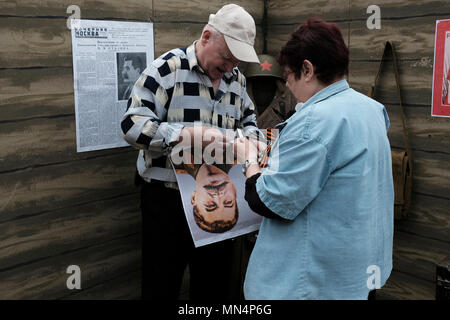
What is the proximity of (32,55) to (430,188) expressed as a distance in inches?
89.1

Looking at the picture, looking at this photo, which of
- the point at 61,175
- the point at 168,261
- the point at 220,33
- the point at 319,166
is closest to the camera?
the point at 319,166

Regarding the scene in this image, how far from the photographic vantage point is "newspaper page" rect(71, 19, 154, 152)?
231cm

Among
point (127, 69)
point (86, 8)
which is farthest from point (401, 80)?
point (86, 8)

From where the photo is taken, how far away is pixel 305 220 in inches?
57.6

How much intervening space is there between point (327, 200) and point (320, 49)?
18.7 inches

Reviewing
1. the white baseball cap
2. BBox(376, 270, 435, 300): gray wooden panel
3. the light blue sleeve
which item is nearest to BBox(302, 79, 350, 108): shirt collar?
the light blue sleeve

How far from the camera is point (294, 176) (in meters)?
1.38

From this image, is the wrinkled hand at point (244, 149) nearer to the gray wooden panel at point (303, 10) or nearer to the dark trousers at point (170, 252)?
the dark trousers at point (170, 252)

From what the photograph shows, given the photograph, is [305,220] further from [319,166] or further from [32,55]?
[32,55]

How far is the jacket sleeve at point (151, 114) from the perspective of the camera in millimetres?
1854

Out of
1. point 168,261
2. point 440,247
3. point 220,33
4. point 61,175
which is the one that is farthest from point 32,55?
point 440,247

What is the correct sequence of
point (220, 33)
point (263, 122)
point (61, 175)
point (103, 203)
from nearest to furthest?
point (220, 33) < point (61, 175) < point (103, 203) < point (263, 122)

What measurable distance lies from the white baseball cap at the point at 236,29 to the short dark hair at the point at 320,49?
1.43 ft

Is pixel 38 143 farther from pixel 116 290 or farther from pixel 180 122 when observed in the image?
pixel 116 290
